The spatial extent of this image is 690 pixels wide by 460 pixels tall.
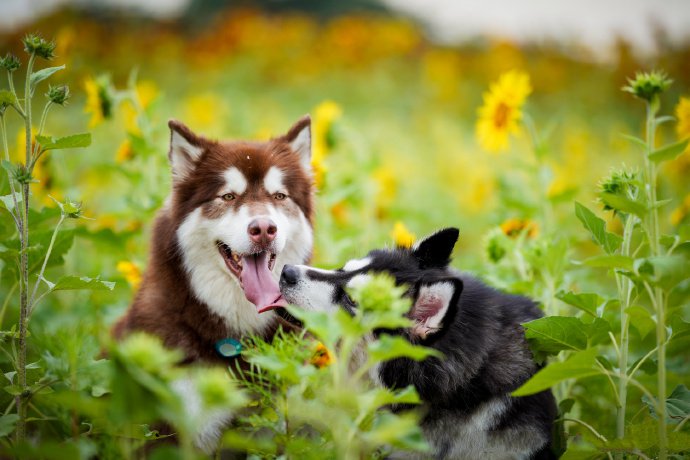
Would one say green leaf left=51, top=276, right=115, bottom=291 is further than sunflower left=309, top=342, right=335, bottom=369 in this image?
No

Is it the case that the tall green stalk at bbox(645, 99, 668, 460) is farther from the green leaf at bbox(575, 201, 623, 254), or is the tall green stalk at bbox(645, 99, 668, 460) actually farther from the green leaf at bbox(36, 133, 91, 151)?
the green leaf at bbox(36, 133, 91, 151)

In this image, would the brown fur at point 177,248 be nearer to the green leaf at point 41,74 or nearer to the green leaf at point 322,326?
the green leaf at point 41,74

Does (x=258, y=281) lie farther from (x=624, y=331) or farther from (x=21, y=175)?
(x=624, y=331)

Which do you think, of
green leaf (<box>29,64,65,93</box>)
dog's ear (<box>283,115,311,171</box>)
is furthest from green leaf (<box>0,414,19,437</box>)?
dog's ear (<box>283,115,311,171</box>)

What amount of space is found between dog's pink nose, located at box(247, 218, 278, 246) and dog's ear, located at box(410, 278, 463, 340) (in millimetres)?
809

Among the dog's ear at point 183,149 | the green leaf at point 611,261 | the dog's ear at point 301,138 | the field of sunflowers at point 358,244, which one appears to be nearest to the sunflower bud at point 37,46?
the field of sunflowers at point 358,244

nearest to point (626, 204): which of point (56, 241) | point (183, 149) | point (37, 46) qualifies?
point (183, 149)

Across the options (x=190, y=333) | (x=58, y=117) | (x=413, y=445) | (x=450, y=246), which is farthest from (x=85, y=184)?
(x=413, y=445)

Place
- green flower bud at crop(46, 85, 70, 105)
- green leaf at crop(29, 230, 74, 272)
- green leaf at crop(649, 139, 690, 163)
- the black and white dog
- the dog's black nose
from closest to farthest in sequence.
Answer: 1. green leaf at crop(649, 139, 690, 163)
2. green flower bud at crop(46, 85, 70, 105)
3. the black and white dog
4. the dog's black nose
5. green leaf at crop(29, 230, 74, 272)

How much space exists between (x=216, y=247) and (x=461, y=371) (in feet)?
4.53

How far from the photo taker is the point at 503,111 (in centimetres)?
400

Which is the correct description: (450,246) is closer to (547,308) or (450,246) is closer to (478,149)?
(547,308)

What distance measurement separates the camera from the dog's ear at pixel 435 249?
2732 mm

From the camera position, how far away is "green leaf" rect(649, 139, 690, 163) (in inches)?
81.4
